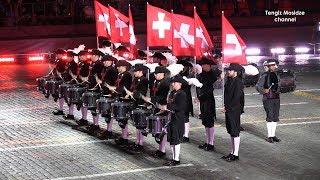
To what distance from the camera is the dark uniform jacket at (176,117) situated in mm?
13258

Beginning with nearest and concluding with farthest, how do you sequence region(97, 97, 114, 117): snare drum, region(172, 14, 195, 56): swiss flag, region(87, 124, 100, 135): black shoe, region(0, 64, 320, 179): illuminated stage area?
region(0, 64, 320, 179): illuminated stage area < region(97, 97, 114, 117): snare drum < region(172, 14, 195, 56): swiss flag < region(87, 124, 100, 135): black shoe

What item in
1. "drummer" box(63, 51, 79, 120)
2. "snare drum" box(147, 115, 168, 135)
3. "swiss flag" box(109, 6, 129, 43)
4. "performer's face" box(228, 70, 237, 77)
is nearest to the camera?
"snare drum" box(147, 115, 168, 135)

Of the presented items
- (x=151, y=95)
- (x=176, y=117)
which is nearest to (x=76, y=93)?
(x=151, y=95)

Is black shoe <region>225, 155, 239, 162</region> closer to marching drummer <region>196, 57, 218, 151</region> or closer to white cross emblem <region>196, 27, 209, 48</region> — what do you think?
marching drummer <region>196, 57, 218, 151</region>

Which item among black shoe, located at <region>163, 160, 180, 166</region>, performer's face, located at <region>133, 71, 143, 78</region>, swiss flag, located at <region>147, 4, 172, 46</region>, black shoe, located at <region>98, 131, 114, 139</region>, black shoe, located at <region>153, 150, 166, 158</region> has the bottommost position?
black shoe, located at <region>163, 160, 180, 166</region>

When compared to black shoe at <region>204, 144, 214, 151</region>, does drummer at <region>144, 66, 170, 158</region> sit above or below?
above

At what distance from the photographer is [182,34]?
15.8 m

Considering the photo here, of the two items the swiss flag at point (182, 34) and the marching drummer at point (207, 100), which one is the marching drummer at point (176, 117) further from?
the swiss flag at point (182, 34)

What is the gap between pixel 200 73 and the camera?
15445 millimetres

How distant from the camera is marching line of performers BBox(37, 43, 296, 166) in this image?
13.4 meters

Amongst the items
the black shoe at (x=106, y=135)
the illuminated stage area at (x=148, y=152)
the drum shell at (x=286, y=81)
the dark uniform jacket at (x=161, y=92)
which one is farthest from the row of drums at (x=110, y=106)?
the drum shell at (x=286, y=81)

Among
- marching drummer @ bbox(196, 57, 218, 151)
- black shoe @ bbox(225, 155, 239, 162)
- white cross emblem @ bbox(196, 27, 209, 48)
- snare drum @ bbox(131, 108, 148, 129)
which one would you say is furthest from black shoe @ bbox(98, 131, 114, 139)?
black shoe @ bbox(225, 155, 239, 162)

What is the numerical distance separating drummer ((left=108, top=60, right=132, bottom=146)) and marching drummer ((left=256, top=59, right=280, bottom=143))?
350cm

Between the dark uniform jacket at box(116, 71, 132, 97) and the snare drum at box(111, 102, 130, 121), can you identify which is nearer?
the snare drum at box(111, 102, 130, 121)
